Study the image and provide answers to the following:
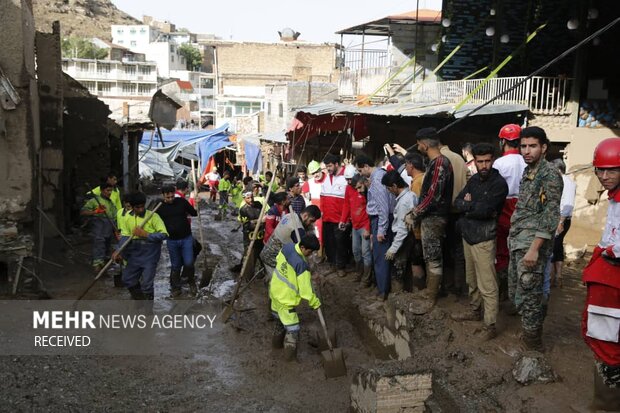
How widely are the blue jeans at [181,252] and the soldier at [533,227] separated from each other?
17.8 feet

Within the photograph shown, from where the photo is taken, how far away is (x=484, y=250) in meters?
5.29

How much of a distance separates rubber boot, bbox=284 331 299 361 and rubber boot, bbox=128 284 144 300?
8.41 feet

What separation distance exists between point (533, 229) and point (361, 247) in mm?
3808

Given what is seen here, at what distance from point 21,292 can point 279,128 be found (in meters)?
24.8

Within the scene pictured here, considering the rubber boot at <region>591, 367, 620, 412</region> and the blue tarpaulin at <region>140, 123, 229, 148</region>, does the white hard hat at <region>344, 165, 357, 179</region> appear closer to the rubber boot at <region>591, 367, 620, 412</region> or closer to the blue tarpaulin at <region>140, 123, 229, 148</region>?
the rubber boot at <region>591, 367, 620, 412</region>

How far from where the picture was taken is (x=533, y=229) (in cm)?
464

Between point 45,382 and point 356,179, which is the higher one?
point 356,179

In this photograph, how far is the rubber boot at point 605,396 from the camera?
12.6 feet

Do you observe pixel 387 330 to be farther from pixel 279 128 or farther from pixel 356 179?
pixel 279 128

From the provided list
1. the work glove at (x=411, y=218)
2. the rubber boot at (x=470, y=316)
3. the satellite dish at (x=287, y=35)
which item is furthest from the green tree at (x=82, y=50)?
the rubber boot at (x=470, y=316)

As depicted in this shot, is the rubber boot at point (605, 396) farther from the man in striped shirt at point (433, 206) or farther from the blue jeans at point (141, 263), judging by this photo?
the blue jeans at point (141, 263)

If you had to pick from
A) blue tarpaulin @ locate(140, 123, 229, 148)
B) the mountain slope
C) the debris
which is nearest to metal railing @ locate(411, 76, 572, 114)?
the debris

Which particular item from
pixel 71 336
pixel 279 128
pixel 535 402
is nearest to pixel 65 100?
pixel 71 336

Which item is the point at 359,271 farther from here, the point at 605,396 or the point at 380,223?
the point at 605,396
